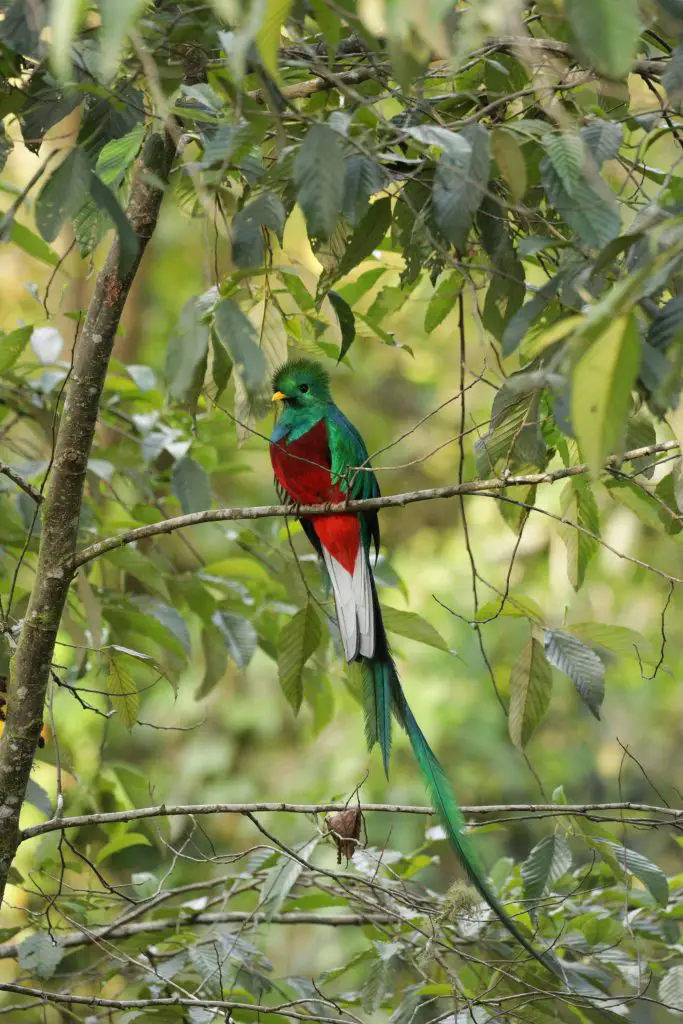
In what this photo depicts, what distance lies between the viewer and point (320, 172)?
3.29 feet

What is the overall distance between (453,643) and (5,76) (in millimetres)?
4753

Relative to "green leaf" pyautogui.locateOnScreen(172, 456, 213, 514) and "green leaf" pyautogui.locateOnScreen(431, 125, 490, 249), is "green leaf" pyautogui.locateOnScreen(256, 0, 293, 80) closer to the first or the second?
"green leaf" pyautogui.locateOnScreen(431, 125, 490, 249)

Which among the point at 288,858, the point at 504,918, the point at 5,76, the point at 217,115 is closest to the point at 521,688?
the point at 504,918

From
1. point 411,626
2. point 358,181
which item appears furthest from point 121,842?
point 358,181

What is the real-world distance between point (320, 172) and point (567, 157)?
0.26 m

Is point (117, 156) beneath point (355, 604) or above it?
above

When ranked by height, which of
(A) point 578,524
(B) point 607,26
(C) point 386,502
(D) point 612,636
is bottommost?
(D) point 612,636

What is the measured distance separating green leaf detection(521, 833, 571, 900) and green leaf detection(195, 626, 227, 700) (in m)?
0.81

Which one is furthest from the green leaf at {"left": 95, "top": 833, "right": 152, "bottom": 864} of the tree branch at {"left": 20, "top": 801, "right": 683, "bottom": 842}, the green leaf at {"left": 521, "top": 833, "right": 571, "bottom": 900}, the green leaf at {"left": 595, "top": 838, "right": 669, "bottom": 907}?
the green leaf at {"left": 595, "top": 838, "right": 669, "bottom": 907}

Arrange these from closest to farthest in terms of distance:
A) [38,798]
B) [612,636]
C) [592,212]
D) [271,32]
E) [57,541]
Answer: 1. [271,32]
2. [592,212]
3. [57,541]
4. [612,636]
5. [38,798]

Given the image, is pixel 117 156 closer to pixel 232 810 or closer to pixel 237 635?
pixel 232 810

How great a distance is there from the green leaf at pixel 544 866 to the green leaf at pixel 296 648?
453mm

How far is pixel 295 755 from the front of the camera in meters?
7.28

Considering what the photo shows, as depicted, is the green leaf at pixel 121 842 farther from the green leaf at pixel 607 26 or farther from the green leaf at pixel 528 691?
the green leaf at pixel 607 26
